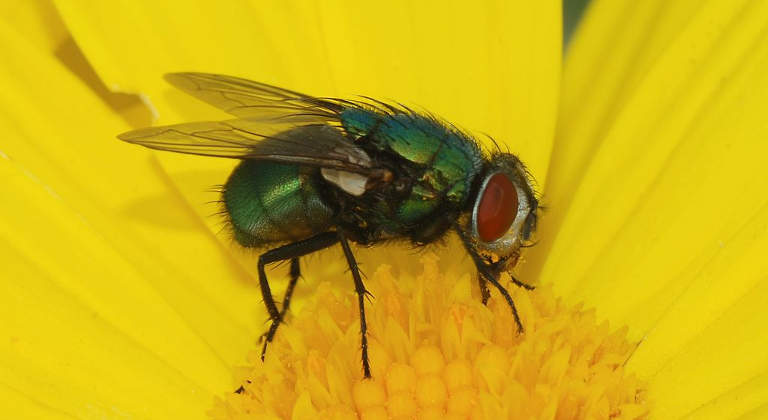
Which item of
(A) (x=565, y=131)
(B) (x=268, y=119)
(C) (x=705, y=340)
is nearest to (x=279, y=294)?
(B) (x=268, y=119)

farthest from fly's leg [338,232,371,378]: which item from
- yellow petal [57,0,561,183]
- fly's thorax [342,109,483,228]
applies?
yellow petal [57,0,561,183]

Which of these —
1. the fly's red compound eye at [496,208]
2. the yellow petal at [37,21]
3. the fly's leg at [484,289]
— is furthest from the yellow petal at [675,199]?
the yellow petal at [37,21]

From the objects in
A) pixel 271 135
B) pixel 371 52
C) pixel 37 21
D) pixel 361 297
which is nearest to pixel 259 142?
pixel 271 135

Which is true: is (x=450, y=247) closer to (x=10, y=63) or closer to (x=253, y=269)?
(x=253, y=269)

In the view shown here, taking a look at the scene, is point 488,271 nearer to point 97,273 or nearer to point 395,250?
point 395,250

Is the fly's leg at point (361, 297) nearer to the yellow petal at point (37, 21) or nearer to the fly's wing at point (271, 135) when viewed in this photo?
the fly's wing at point (271, 135)

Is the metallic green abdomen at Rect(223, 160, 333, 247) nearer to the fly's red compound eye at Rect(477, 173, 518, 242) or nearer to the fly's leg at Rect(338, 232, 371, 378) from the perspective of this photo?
the fly's leg at Rect(338, 232, 371, 378)
